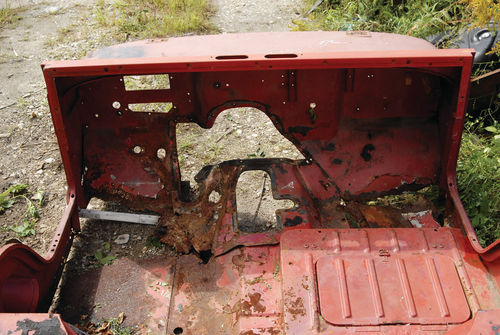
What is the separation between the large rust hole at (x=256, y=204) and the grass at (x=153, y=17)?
2.71 m

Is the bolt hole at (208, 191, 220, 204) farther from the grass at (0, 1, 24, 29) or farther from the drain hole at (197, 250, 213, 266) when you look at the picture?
the grass at (0, 1, 24, 29)

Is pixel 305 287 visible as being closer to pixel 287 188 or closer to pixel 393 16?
pixel 287 188

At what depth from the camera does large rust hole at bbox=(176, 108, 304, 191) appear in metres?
4.07

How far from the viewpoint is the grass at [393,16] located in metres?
4.66

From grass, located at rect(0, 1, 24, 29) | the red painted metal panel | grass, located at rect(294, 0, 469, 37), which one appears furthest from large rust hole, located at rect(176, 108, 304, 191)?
grass, located at rect(0, 1, 24, 29)

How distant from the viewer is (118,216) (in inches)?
130

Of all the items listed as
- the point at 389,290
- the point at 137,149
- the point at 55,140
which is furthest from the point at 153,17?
the point at 389,290

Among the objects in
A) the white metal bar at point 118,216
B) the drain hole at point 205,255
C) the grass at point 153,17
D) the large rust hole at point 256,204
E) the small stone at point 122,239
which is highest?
the grass at point 153,17

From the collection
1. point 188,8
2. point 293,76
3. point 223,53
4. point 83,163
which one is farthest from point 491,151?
point 188,8

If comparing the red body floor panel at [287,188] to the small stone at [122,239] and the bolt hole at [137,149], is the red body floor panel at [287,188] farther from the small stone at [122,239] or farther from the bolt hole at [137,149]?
the small stone at [122,239]

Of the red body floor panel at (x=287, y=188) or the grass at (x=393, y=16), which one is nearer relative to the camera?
the red body floor panel at (x=287, y=188)

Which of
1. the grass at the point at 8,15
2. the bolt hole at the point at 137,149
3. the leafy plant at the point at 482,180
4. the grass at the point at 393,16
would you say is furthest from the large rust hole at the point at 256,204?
the grass at the point at 8,15

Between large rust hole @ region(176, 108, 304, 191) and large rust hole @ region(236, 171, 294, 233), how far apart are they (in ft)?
0.95

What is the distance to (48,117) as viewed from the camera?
460cm
